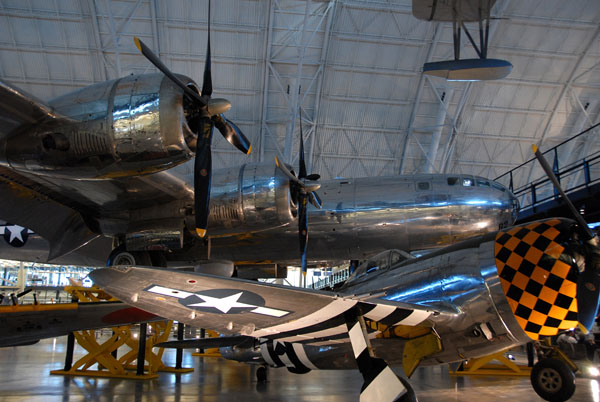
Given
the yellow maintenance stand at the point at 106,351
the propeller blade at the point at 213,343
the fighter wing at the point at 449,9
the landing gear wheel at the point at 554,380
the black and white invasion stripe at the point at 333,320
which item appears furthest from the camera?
the fighter wing at the point at 449,9

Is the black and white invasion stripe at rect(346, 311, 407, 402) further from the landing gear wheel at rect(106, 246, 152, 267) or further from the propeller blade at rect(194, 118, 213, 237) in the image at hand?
the landing gear wheel at rect(106, 246, 152, 267)

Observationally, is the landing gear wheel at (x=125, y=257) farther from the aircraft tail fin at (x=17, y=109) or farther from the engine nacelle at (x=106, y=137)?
the aircraft tail fin at (x=17, y=109)

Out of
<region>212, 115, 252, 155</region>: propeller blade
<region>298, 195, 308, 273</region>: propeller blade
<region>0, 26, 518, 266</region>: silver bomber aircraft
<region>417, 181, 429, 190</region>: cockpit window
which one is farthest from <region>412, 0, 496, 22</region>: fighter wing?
<region>212, 115, 252, 155</region>: propeller blade

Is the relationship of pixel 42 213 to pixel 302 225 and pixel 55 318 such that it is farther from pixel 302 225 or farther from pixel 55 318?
pixel 302 225

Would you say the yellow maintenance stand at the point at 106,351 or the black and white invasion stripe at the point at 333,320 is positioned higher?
the black and white invasion stripe at the point at 333,320

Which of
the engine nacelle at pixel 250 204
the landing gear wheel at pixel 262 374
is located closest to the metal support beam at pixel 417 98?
the engine nacelle at pixel 250 204

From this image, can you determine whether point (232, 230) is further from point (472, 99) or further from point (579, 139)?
point (579, 139)

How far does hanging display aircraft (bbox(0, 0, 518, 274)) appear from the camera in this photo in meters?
5.91

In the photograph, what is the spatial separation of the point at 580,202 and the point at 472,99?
1539cm

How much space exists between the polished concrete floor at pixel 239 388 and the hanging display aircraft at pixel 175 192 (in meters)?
2.37

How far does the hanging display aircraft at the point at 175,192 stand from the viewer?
5.91m

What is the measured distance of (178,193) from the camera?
8242 mm

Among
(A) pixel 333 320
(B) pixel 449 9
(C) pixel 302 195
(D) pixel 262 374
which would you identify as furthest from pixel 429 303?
(B) pixel 449 9

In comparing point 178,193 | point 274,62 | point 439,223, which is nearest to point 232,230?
point 178,193
